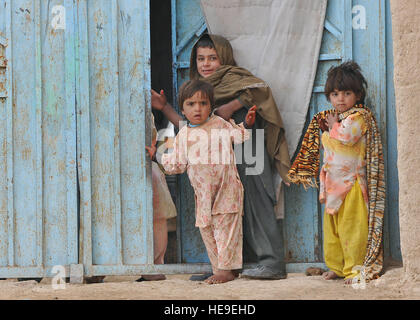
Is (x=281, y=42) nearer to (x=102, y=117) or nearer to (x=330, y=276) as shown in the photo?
(x=102, y=117)

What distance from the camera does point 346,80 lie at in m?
4.88

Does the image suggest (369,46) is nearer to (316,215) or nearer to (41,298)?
(316,215)

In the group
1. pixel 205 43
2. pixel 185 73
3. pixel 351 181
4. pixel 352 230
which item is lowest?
pixel 352 230

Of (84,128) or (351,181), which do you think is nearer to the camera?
(351,181)

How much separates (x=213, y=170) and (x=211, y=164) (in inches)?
1.7

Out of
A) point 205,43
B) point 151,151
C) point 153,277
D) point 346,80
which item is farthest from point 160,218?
point 346,80

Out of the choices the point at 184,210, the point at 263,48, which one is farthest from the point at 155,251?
the point at 263,48

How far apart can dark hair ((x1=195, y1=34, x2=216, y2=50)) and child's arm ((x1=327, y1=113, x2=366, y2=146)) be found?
3.56ft

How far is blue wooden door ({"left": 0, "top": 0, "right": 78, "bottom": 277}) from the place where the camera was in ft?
Answer: 17.1

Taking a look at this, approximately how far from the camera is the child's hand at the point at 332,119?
16.2 ft

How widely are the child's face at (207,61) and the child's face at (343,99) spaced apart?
2.87ft

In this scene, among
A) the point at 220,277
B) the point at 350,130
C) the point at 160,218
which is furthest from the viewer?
the point at 160,218

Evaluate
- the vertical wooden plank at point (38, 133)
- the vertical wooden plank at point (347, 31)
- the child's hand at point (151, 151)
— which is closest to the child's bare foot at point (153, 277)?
the vertical wooden plank at point (38, 133)

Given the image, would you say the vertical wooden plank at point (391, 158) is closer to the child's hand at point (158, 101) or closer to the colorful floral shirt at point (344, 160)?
the colorful floral shirt at point (344, 160)
